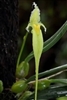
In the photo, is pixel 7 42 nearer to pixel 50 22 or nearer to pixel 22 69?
pixel 22 69

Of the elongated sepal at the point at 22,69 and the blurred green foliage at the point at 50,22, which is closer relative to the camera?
the elongated sepal at the point at 22,69

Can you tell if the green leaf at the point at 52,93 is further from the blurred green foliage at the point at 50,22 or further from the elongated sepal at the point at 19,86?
the blurred green foliage at the point at 50,22

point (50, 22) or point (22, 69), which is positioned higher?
point (50, 22)

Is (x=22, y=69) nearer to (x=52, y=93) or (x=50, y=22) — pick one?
(x=52, y=93)

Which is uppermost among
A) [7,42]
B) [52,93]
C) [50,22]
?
[50,22]

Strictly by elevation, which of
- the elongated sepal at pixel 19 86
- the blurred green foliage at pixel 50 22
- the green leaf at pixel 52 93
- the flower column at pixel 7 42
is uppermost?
the blurred green foliage at pixel 50 22

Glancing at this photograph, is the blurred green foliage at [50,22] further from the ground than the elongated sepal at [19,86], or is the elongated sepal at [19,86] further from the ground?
the blurred green foliage at [50,22]

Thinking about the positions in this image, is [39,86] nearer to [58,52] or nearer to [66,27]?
[66,27]

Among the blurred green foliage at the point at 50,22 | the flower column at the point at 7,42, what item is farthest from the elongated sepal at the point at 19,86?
the blurred green foliage at the point at 50,22

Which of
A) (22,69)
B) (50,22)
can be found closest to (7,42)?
(22,69)

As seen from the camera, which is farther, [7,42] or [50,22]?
[50,22]

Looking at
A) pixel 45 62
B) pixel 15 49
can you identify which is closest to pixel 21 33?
pixel 45 62
